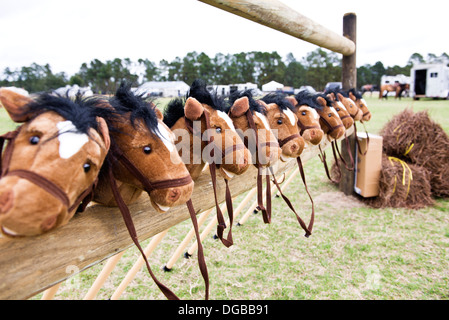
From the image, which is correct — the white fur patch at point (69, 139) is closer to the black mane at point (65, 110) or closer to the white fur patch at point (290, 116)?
the black mane at point (65, 110)

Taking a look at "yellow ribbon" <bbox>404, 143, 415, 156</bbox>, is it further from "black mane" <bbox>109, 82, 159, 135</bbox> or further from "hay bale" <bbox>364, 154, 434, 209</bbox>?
"black mane" <bbox>109, 82, 159, 135</bbox>

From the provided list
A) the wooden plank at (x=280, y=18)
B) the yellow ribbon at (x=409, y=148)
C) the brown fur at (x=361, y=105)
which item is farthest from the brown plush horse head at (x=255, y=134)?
the yellow ribbon at (x=409, y=148)

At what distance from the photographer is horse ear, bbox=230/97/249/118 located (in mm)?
1037

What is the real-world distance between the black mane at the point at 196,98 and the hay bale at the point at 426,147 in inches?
128

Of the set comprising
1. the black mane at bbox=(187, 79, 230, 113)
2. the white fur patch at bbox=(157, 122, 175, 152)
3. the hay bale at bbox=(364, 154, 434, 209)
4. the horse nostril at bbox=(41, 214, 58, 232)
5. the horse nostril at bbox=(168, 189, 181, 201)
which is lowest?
the hay bale at bbox=(364, 154, 434, 209)

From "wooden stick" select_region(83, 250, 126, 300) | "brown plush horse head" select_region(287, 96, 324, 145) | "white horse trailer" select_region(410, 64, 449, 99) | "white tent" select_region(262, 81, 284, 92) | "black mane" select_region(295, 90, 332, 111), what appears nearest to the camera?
"wooden stick" select_region(83, 250, 126, 300)

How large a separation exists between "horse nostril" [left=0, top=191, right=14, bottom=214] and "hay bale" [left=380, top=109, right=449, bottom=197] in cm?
385

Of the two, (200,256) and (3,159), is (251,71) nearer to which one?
(200,256)

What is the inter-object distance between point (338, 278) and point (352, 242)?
0.59 meters

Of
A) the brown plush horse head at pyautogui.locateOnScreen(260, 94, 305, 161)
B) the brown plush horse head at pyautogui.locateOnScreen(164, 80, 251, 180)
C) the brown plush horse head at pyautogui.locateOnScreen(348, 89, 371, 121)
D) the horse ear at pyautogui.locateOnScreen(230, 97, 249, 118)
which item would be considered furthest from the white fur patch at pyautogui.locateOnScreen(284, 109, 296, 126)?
the brown plush horse head at pyautogui.locateOnScreen(348, 89, 371, 121)

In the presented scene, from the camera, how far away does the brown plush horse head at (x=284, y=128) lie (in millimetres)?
1290

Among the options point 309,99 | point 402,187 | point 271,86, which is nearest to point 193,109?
point 309,99
